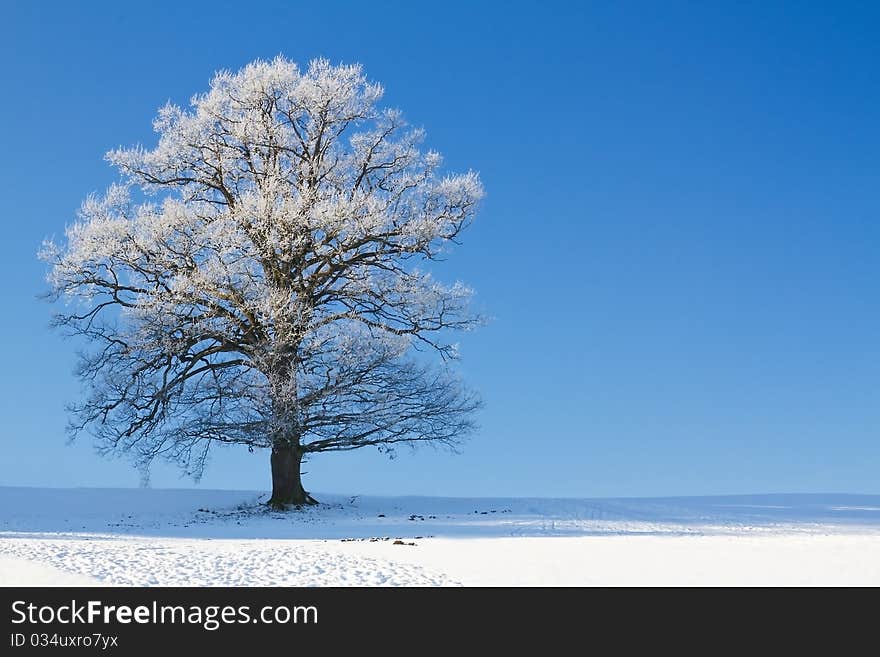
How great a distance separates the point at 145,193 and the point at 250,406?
6593 mm

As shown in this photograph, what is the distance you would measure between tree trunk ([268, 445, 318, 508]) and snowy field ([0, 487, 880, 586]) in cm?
58

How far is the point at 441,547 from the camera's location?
31.6ft

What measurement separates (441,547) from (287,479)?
1017 centimetres

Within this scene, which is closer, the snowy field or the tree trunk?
the snowy field

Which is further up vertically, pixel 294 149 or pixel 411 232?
pixel 294 149

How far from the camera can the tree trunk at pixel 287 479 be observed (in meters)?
19.1

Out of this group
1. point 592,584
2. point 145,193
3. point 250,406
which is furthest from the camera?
point 145,193

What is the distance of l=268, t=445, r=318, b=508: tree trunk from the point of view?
751 inches

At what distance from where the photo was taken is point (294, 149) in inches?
816

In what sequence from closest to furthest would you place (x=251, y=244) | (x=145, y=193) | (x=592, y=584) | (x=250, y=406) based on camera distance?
(x=592, y=584)
(x=250, y=406)
(x=251, y=244)
(x=145, y=193)

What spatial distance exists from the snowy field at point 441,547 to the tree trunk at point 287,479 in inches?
22.9
